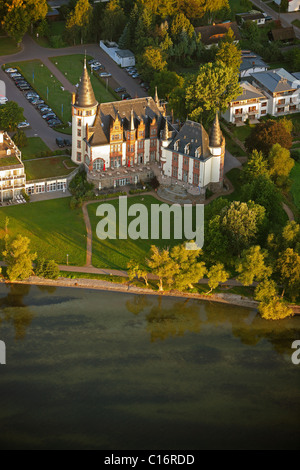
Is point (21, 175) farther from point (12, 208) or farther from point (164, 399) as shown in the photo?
point (164, 399)

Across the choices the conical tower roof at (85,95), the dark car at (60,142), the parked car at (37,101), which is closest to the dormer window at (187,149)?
the conical tower roof at (85,95)

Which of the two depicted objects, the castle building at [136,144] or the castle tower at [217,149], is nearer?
the castle tower at [217,149]

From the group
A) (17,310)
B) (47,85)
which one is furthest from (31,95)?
(17,310)

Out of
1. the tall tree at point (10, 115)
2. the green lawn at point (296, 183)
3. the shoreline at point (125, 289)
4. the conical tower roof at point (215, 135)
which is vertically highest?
the tall tree at point (10, 115)

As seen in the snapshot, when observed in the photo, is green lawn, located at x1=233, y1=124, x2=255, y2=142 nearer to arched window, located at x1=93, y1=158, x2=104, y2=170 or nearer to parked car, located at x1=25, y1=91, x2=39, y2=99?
arched window, located at x1=93, y1=158, x2=104, y2=170

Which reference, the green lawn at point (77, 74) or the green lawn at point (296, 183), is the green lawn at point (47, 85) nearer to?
the green lawn at point (77, 74)

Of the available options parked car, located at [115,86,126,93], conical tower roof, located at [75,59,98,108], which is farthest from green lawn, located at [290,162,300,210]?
parked car, located at [115,86,126,93]
